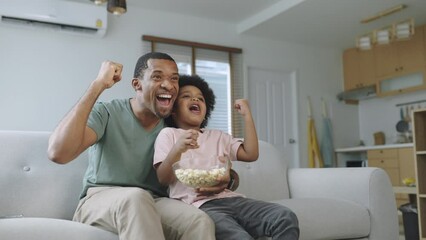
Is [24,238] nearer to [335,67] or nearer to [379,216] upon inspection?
[379,216]

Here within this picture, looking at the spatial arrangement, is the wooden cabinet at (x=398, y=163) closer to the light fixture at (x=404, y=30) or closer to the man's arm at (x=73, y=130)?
the light fixture at (x=404, y=30)

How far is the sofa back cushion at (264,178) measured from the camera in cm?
220

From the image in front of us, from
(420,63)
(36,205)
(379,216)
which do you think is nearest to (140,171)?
(36,205)

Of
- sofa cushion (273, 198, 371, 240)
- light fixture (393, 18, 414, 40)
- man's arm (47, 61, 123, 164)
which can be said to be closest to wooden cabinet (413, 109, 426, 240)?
light fixture (393, 18, 414, 40)

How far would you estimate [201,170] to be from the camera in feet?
4.71

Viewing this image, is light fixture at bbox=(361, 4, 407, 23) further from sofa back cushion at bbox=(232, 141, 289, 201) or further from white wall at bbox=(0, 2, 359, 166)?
sofa back cushion at bbox=(232, 141, 289, 201)

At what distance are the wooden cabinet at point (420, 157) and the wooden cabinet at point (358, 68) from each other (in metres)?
2.43

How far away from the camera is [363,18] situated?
482 cm

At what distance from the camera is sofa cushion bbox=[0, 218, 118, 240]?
129cm

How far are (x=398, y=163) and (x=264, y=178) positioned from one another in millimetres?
3180

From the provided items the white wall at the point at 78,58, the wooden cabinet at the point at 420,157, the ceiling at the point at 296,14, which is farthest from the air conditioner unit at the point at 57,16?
the wooden cabinet at the point at 420,157

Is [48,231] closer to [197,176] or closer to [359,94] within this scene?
[197,176]

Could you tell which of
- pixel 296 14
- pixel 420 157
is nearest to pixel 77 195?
pixel 420 157

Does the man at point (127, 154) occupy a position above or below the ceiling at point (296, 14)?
below
